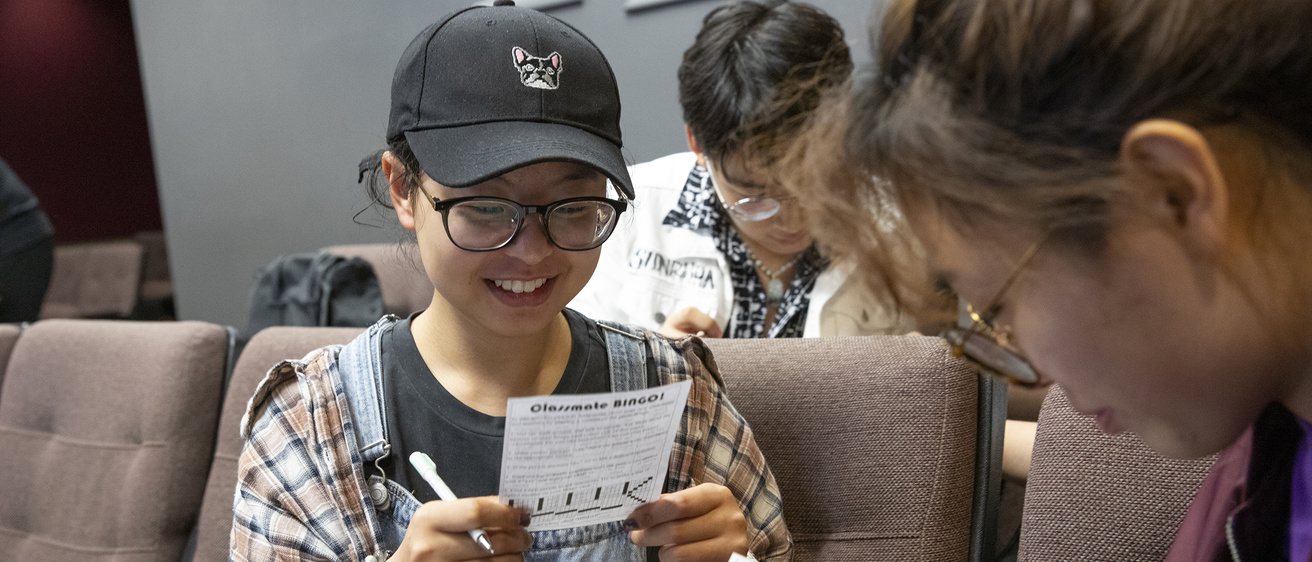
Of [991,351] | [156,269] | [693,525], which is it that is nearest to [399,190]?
[693,525]

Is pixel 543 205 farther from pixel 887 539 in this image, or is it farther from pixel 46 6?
pixel 46 6

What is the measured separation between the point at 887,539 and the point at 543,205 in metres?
0.73

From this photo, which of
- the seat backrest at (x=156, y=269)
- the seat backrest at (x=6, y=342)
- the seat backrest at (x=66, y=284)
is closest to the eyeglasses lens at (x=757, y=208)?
the seat backrest at (x=6, y=342)

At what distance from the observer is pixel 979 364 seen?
0.75 meters

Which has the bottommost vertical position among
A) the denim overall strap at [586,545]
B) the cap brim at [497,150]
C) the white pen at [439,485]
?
the denim overall strap at [586,545]

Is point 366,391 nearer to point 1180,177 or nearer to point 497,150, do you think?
point 497,150

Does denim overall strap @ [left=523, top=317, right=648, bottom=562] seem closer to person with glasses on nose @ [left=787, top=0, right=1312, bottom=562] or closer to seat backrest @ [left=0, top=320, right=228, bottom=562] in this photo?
person with glasses on nose @ [left=787, top=0, right=1312, bottom=562]

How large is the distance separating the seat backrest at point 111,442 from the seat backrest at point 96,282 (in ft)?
14.5

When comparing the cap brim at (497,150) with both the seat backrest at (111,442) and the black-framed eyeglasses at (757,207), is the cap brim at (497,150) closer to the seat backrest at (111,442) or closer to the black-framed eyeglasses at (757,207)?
the black-framed eyeglasses at (757,207)

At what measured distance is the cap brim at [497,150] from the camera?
3.09 feet

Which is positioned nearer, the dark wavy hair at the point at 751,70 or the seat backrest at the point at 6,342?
the dark wavy hair at the point at 751,70

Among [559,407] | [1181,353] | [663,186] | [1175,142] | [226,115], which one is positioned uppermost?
[1175,142]

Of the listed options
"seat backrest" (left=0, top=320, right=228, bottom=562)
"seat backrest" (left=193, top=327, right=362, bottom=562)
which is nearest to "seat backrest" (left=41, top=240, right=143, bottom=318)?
"seat backrest" (left=0, top=320, right=228, bottom=562)

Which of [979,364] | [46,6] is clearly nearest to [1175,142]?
[979,364]
